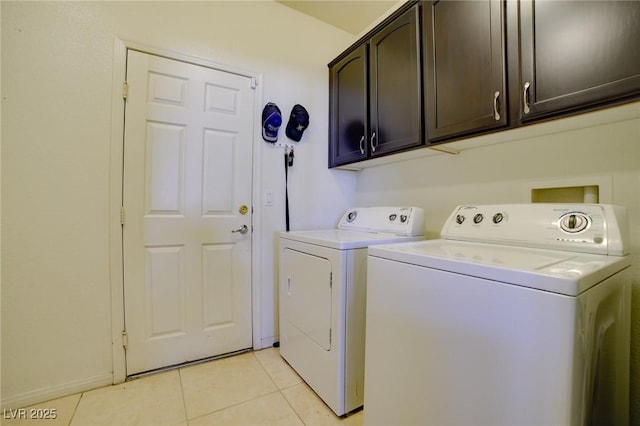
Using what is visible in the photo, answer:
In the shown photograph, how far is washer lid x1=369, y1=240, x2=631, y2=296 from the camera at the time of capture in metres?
0.65

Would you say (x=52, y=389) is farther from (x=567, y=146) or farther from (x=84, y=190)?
(x=567, y=146)

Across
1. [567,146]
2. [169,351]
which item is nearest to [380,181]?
[567,146]

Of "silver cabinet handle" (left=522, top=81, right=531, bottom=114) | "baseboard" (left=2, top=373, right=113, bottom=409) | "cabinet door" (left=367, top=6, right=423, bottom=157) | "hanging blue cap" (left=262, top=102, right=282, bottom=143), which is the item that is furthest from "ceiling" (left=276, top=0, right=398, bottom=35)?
"baseboard" (left=2, top=373, right=113, bottom=409)

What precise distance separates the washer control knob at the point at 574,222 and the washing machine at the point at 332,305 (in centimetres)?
70

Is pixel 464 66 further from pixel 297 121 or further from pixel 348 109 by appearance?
pixel 297 121

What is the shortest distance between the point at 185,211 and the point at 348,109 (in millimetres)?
1415

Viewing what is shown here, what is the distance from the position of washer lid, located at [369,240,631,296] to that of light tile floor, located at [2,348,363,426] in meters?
0.99

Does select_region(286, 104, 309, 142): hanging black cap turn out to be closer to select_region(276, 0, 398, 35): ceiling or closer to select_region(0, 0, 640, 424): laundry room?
select_region(0, 0, 640, 424): laundry room

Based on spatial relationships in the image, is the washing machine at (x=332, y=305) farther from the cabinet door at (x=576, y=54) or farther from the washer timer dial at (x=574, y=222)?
the cabinet door at (x=576, y=54)

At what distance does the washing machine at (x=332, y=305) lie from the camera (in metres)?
1.37

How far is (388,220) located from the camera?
5.99 feet

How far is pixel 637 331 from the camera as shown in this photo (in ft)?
3.63

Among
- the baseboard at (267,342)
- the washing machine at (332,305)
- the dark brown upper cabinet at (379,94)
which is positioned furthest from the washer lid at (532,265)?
the baseboard at (267,342)

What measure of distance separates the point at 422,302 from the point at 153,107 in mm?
1886
